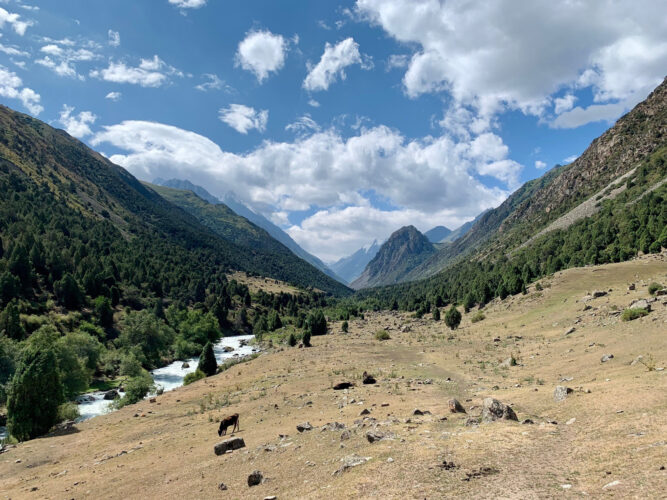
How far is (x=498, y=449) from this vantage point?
41.6 ft

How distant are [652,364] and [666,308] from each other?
18915mm

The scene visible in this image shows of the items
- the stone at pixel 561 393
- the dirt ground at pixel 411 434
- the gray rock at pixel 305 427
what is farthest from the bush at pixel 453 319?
the gray rock at pixel 305 427

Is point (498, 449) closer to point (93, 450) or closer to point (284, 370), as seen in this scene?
point (93, 450)

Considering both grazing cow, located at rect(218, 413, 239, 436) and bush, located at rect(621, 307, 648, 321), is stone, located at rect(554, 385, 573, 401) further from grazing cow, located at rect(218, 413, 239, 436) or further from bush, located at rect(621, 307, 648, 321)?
bush, located at rect(621, 307, 648, 321)

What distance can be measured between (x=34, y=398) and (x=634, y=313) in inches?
2390

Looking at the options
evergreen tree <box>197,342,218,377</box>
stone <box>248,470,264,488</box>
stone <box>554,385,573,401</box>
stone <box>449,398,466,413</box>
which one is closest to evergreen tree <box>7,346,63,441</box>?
evergreen tree <box>197,342,218,377</box>

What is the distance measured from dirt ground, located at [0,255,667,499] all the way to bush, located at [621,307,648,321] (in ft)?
4.98

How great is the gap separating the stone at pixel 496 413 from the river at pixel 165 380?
49.2 m

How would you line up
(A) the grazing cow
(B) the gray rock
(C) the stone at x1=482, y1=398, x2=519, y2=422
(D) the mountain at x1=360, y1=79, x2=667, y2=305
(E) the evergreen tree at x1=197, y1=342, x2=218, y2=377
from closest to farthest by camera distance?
(C) the stone at x1=482, y1=398, x2=519, y2=422 → (B) the gray rock → (A) the grazing cow → (E) the evergreen tree at x1=197, y1=342, x2=218, y2=377 → (D) the mountain at x1=360, y1=79, x2=667, y2=305

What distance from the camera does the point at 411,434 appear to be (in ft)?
51.6

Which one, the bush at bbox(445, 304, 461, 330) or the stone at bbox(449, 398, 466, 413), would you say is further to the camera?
the bush at bbox(445, 304, 461, 330)

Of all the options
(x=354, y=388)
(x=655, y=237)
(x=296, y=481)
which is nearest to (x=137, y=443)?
(x=354, y=388)

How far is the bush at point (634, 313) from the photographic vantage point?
35125mm

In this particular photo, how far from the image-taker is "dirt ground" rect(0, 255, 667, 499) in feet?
35.4
